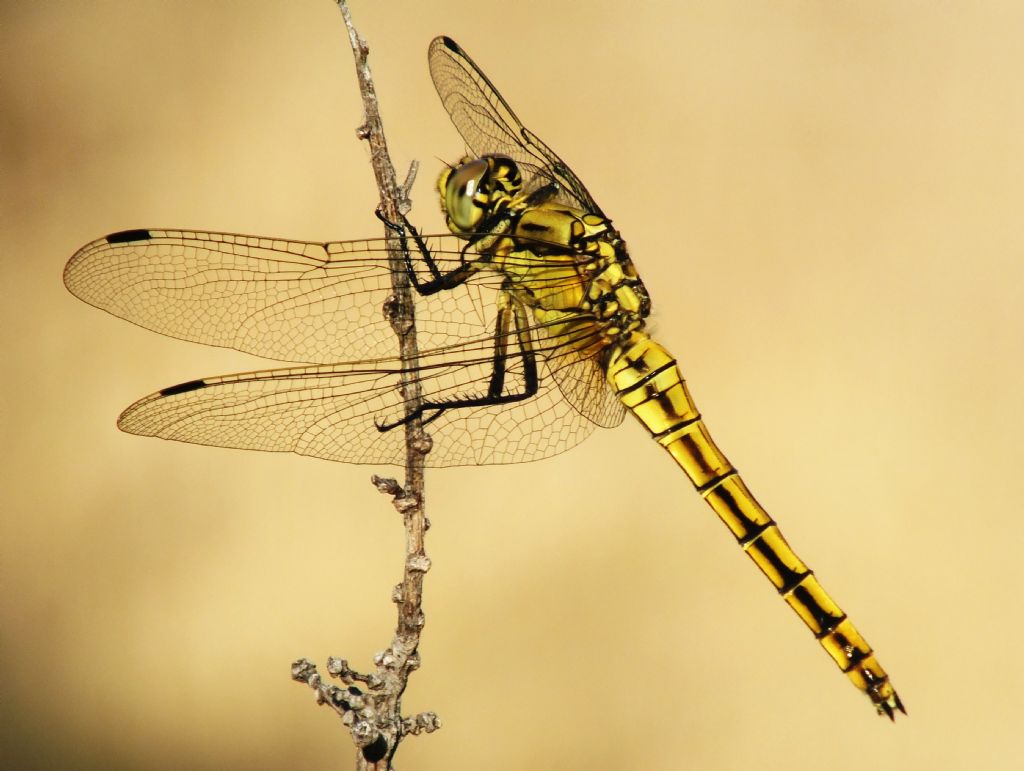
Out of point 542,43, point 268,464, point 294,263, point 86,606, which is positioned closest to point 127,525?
point 86,606

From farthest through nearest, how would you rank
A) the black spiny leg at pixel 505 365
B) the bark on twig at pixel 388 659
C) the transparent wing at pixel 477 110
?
the transparent wing at pixel 477 110
the black spiny leg at pixel 505 365
the bark on twig at pixel 388 659

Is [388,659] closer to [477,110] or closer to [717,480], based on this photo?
[717,480]

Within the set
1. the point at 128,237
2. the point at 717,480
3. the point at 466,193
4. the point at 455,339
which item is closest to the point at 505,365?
the point at 455,339

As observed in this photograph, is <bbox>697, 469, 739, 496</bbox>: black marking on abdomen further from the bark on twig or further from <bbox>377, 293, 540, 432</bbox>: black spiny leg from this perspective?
the bark on twig

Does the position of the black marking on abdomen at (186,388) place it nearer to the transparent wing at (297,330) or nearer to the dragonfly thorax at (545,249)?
the transparent wing at (297,330)

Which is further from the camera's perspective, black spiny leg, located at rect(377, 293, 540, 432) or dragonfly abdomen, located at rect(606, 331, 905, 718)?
dragonfly abdomen, located at rect(606, 331, 905, 718)

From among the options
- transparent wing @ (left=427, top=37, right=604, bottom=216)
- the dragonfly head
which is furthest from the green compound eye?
transparent wing @ (left=427, top=37, right=604, bottom=216)

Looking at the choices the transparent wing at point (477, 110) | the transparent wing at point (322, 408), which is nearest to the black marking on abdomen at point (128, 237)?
the transparent wing at point (322, 408)
